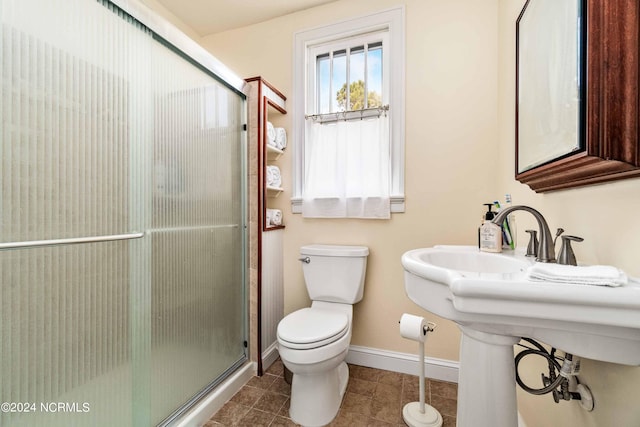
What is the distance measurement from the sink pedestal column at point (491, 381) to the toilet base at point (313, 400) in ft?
2.54

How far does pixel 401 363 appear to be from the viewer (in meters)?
1.76

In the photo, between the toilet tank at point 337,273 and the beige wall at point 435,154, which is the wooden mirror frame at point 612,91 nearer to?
the beige wall at point 435,154

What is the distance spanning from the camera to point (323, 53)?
199cm

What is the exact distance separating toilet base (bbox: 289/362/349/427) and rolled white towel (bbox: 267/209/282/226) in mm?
921

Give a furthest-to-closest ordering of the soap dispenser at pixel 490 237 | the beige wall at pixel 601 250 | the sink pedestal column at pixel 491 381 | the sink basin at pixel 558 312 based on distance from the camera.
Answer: the soap dispenser at pixel 490 237 → the sink pedestal column at pixel 491 381 → the beige wall at pixel 601 250 → the sink basin at pixel 558 312

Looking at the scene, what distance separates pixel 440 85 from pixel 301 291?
162cm

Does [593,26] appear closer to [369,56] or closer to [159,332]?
[369,56]

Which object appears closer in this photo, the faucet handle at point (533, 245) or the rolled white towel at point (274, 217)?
the faucet handle at point (533, 245)

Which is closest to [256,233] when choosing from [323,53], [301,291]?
[301,291]

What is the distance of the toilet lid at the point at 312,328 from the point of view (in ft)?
4.22

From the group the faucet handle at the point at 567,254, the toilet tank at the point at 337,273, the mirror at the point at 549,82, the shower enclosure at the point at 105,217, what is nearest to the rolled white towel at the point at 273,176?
the shower enclosure at the point at 105,217

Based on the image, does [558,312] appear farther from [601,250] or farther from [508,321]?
[601,250]

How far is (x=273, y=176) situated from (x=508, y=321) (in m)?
1.58

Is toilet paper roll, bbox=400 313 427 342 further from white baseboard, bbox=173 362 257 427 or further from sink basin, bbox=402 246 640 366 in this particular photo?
white baseboard, bbox=173 362 257 427
